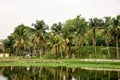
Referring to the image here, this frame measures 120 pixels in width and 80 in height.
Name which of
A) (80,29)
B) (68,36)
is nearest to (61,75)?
(80,29)

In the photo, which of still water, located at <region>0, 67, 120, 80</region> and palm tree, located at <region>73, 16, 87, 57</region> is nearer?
still water, located at <region>0, 67, 120, 80</region>

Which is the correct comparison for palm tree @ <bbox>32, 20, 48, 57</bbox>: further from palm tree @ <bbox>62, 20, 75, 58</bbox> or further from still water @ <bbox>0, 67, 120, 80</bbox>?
still water @ <bbox>0, 67, 120, 80</bbox>

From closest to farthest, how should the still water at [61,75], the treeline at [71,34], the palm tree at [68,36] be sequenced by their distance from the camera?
the still water at [61,75] → the treeline at [71,34] → the palm tree at [68,36]

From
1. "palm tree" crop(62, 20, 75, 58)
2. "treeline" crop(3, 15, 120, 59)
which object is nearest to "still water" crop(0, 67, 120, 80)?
"treeline" crop(3, 15, 120, 59)

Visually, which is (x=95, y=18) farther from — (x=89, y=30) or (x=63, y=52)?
(x=63, y=52)

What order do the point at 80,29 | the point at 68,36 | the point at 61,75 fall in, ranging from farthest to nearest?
the point at 68,36 → the point at 80,29 → the point at 61,75

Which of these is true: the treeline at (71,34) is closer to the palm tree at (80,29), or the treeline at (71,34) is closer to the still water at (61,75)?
the palm tree at (80,29)

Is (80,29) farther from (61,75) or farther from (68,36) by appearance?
(61,75)

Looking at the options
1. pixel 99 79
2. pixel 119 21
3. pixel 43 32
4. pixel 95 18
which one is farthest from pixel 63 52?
pixel 99 79

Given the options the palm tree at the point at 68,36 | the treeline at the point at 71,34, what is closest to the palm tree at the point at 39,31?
the treeline at the point at 71,34

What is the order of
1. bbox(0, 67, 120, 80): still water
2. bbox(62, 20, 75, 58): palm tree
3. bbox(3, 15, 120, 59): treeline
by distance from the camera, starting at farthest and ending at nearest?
1. bbox(62, 20, 75, 58): palm tree
2. bbox(3, 15, 120, 59): treeline
3. bbox(0, 67, 120, 80): still water

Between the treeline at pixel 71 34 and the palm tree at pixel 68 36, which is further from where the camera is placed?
the palm tree at pixel 68 36

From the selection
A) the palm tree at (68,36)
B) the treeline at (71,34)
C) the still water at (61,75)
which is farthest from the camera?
the palm tree at (68,36)

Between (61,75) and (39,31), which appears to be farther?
(39,31)
